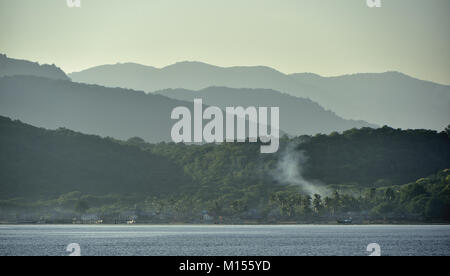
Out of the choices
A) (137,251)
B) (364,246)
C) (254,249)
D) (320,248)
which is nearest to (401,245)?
(364,246)

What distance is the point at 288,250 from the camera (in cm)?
15500

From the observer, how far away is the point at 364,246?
168 meters
